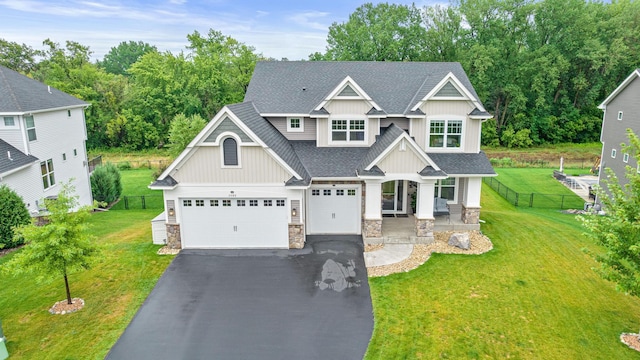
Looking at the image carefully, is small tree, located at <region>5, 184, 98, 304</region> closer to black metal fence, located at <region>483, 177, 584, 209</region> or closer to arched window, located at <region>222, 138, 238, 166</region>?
arched window, located at <region>222, 138, 238, 166</region>

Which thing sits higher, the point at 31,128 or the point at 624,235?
the point at 31,128

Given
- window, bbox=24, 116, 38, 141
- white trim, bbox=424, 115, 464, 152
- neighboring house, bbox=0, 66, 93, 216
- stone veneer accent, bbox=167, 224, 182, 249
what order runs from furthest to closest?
window, bbox=24, 116, 38, 141 → neighboring house, bbox=0, 66, 93, 216 → white trim, bbox=424, 115, 464, 152 → stone veneer accent, bbox=167, 224, 182, 249

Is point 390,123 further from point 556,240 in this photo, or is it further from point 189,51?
point 189,51

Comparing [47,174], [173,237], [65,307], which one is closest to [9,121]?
[47,174]

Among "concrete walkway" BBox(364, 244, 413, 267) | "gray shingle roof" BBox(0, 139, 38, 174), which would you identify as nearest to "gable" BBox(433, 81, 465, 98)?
"concrete walkway" BBox(364, 244, 413, 267)

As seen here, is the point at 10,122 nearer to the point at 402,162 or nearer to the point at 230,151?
the point at 230,151

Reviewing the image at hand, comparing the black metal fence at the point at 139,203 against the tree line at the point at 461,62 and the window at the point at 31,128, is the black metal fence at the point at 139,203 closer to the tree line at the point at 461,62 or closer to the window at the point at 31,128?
the window at the point at 31,128
